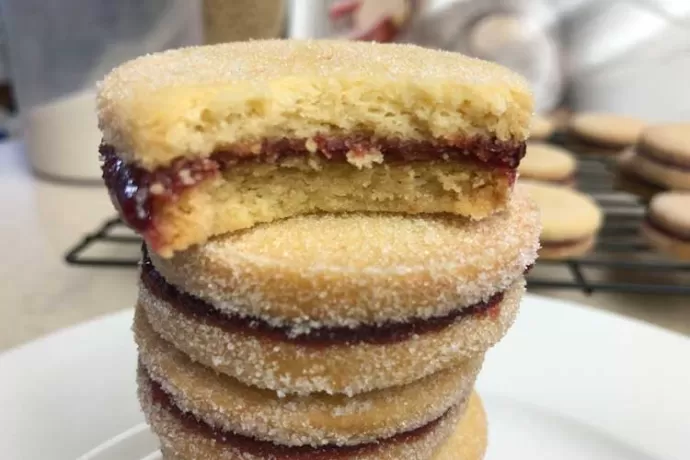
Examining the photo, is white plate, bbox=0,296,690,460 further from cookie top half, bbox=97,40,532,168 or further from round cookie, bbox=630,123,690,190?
round cookie, bbox=630,123,690,190

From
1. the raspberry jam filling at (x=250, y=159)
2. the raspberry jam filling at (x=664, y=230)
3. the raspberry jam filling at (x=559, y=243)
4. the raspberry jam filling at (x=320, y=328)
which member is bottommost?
the raspberry jam filling at (x=559, y=243)

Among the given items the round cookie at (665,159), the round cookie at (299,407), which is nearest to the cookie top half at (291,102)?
the round cookie at (299,407)

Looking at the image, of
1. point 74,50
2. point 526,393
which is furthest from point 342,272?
point 74,50

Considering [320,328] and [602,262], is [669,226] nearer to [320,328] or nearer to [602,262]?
[602,262]

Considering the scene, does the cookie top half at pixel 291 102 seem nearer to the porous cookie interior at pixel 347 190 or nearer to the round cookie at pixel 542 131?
the porous cookie interior at pixel 347 190

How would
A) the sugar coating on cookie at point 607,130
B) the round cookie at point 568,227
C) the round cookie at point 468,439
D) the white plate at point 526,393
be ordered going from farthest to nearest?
the sugar coating on cookie at point 607,130 < the round cookie at point 568,227 < the white plate at point 526,393 < the round cookie at point 468,439

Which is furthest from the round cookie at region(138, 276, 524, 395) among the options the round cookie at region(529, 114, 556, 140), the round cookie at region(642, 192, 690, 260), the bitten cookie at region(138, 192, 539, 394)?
the round cookie at region(529, 114, 556, 140)

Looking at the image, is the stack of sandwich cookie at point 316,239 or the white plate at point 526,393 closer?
the stack of sandwich cookie at point 316,239

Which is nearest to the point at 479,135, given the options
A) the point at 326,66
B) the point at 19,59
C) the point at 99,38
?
the point at 326,66
